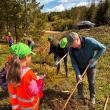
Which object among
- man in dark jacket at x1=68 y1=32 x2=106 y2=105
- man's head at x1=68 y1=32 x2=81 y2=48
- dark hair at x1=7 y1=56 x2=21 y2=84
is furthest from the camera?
man in dark jacket at x1=68 y1=32 x2=106 y2=105

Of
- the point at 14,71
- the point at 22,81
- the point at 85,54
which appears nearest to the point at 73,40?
the point at 85,54

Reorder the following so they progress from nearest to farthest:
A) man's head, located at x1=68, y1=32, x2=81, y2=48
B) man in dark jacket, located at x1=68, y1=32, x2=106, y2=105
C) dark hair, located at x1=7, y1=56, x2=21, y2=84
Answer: dark hair, located at x1=7, y1=56, x2=21, y2=84 < man's head, located at x1=68, y1=32, x2=81, y2=48 < man in dark jacket, located at x1=68, y1=32, x2=106, y2=105

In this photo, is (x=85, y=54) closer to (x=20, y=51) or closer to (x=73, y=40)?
(x=73, y=40)

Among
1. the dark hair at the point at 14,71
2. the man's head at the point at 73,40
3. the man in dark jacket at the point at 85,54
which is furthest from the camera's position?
the man in dark jacket at the point at 85,54

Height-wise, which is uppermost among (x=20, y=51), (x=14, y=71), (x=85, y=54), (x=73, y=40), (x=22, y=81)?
(x=20, y=51)

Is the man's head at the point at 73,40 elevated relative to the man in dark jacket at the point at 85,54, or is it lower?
elevated

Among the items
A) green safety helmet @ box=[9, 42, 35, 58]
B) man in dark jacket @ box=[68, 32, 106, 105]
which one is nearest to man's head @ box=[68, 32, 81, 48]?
man in dark jacket @ box=[68, 32, 106, 105]

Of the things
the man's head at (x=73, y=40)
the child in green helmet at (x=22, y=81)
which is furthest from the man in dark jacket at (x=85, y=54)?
the child in green helmet at (x=22, y=81)

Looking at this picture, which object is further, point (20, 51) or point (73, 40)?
point (73, 40)

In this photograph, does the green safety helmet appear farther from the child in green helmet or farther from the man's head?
the man's head

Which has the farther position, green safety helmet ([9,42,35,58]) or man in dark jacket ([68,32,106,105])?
man in dark jacket ([68,32,106,105])

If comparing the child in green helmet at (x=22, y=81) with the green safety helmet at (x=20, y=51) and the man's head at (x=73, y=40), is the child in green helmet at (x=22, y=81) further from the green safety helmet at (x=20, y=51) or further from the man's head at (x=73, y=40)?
the man's head at (x=73, y=40)

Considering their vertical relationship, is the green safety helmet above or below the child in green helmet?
above

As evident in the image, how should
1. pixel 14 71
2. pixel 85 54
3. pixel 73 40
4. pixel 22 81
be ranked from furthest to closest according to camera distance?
1. pixel 85 54
2. pixel 73 40
3. pixel 22 81
4. pixel 14 71
